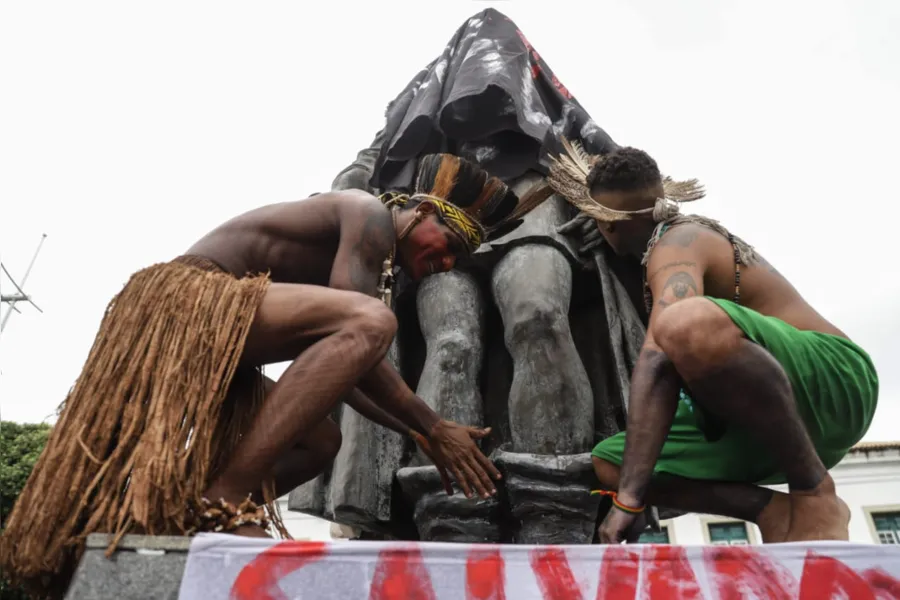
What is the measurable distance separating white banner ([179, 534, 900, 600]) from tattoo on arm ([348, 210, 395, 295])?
935 mm

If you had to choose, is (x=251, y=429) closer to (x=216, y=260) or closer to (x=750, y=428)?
(x=216, y=260)

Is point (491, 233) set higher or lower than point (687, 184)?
lower

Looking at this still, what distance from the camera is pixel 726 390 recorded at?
6.27 ft

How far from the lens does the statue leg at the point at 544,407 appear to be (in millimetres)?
2738

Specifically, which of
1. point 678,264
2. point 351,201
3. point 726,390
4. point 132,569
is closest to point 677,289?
point 678,264

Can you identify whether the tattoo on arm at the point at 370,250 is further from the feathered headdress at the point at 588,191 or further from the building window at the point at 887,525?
the building window at the point at 887,525

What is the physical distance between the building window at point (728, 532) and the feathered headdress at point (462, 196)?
15.9m

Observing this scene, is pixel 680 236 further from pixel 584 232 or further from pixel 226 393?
pixel 226 393

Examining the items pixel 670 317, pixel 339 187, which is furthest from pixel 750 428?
pixel 339 187

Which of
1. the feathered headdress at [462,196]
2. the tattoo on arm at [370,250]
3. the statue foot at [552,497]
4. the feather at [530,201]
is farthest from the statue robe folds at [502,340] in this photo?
the tattoo on arm at [370,250]

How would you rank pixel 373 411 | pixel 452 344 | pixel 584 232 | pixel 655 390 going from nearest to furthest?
1. pixel 655 390
2. pixel 373 411
3. pixel 452 344
4. pixel 584 232

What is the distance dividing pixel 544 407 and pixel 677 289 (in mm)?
1021

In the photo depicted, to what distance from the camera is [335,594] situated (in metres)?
1.44

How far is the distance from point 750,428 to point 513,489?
3.53 feet
